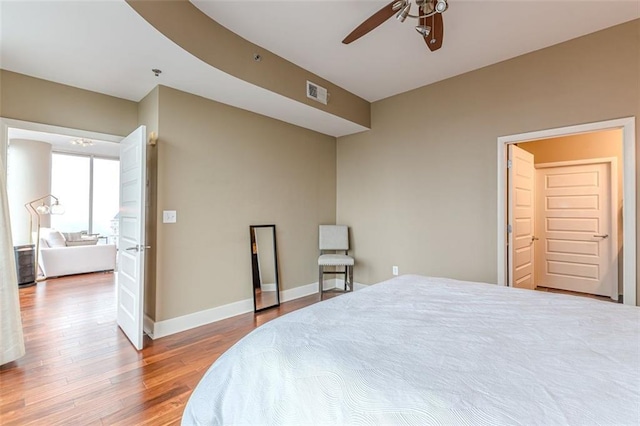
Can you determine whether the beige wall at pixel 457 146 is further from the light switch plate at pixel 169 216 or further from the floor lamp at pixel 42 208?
the floor lamp at pixel 42 208

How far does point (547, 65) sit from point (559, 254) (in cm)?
306

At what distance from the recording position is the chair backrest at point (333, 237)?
428cm

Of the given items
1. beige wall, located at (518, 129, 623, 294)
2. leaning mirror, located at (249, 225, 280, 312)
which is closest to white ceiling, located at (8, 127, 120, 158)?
leaning mirror, located at (249, 225, 280, 312)

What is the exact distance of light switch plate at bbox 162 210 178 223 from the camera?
284 centimetres

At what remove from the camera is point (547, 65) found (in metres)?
2.82

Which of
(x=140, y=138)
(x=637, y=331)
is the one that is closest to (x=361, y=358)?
(x=637, y=331)

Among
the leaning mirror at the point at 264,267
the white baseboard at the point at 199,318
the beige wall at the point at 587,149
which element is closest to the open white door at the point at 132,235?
the white baseboard at the point at 199,318

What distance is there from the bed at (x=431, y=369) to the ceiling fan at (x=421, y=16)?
172 cm

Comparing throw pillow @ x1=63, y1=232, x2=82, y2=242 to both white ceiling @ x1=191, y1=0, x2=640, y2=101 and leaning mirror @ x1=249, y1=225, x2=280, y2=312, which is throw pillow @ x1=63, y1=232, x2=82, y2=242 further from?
white ceiling @ x1=191, y1=0, x2=640, y2=101

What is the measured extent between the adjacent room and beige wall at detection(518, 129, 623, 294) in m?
0.03

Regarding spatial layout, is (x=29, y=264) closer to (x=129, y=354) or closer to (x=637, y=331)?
(x=129, y=354)

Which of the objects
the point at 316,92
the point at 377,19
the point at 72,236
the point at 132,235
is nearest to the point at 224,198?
the point at 132,235

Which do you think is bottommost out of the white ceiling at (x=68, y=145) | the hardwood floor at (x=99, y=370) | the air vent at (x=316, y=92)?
the hardwood floor at (x=99, y=370)

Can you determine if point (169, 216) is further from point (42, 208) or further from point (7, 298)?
point (42, 208)
